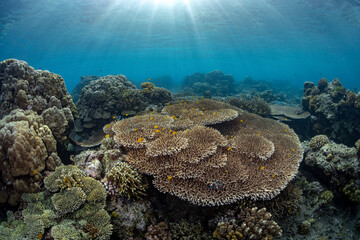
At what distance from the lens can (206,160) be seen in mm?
5000

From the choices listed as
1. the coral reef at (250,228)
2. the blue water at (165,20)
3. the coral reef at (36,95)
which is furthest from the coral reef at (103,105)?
the blue water at (165,20)

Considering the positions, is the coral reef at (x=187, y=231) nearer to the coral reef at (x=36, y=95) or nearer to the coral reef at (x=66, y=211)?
the coral reef at (x=66, y=211)

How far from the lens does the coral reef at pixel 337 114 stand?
36.8 feet

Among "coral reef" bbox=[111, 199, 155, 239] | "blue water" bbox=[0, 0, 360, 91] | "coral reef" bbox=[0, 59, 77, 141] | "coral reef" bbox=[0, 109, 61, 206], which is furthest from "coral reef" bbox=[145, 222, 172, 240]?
"blue water" bbox=[0, 0, 360, 91]

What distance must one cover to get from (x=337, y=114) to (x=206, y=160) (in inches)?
472

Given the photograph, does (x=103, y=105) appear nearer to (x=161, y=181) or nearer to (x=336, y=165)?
(x=161, y=181)

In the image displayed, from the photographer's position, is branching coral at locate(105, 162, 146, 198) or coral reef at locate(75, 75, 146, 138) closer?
branching coral at locate(105, 162, 146, 198)

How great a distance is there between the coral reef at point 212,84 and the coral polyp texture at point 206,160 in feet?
68.6

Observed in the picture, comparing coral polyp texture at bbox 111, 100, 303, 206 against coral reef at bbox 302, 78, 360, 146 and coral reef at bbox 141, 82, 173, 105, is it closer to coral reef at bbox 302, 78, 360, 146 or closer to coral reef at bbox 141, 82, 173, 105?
coral reef at bbox 141, 82, 173, 105

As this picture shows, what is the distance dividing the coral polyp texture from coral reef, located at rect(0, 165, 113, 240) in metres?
1.31

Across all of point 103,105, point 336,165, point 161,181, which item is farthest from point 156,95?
point 336,165

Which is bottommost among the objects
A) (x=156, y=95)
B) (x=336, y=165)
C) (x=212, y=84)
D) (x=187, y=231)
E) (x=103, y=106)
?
(x=212, y=84)

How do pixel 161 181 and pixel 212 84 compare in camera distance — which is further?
pixel 212 84

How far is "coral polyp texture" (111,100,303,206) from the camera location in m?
4.50
